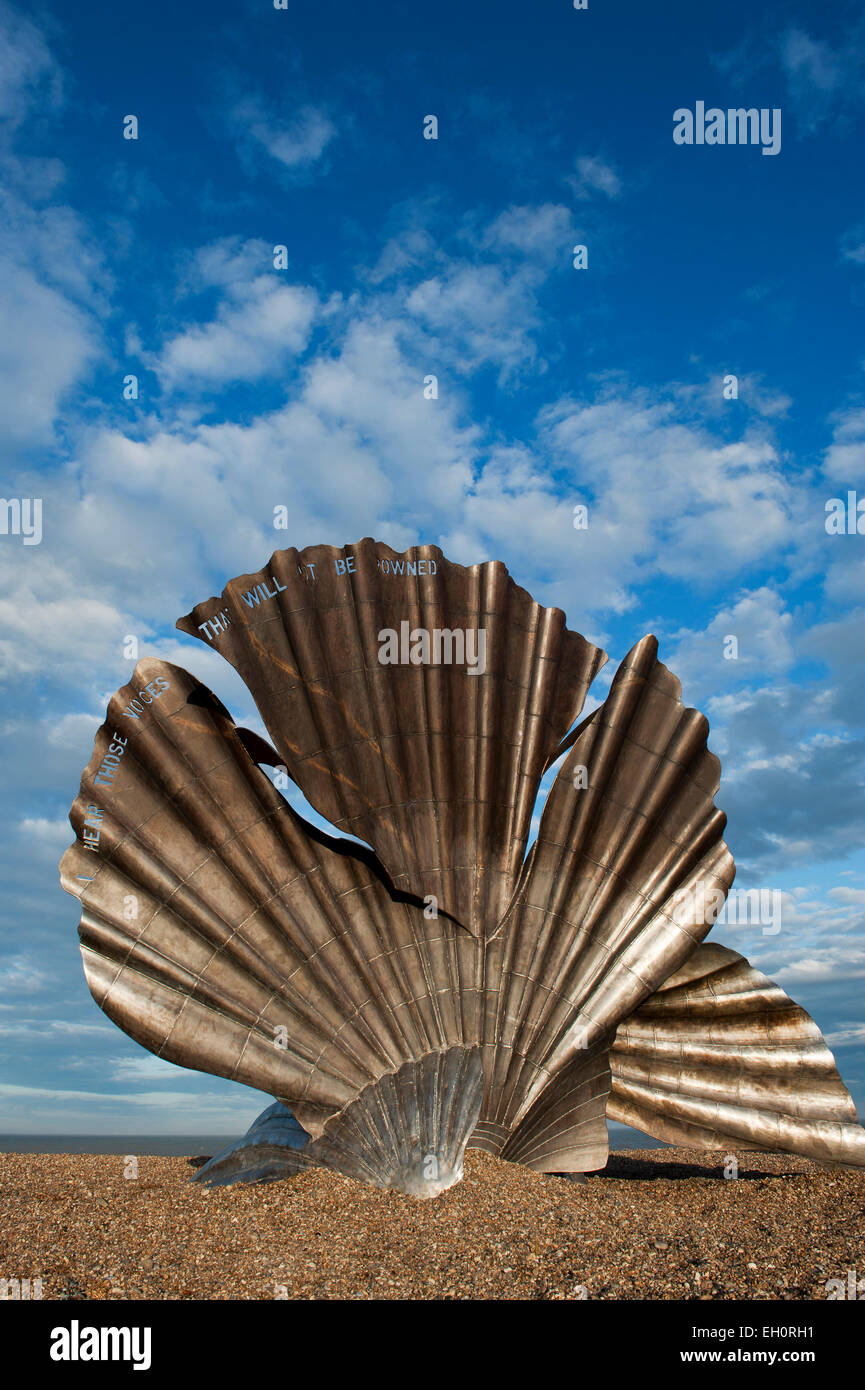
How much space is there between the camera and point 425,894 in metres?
6.98

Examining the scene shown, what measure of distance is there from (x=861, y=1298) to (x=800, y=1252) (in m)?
0.86

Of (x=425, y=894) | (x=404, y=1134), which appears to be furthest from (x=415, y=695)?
(x=404, y=1134)

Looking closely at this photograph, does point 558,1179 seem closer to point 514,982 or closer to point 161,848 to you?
point 514,982

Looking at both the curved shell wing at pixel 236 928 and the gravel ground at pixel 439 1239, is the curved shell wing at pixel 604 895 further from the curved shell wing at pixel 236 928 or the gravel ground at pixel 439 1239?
the gravel ground at pixel 439 1239

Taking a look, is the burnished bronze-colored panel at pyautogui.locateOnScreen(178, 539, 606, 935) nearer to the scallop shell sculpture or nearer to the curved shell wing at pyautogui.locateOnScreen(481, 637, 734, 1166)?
the scallop shell sculpture

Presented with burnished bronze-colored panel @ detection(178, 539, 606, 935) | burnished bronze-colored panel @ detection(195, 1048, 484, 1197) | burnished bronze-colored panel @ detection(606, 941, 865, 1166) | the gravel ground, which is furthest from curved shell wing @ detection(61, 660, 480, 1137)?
burnished bronze-colored panel @ detection(606, 941, 865, 1166)

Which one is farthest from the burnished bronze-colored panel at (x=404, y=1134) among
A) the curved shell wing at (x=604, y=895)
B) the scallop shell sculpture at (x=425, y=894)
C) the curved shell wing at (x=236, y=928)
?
the curved shell wing at (x=604, y=895)

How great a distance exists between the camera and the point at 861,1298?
14.6 feet

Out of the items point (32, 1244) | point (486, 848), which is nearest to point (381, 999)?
point (486, 848)

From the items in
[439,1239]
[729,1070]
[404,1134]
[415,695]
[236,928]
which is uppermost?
[415,695]

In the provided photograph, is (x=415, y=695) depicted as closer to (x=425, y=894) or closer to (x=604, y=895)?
(x=425, y=894)

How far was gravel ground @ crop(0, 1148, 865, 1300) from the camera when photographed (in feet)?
14.7

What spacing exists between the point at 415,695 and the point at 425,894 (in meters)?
1.70

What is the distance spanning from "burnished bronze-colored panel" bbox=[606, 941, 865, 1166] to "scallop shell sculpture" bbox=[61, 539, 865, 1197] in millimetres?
21
